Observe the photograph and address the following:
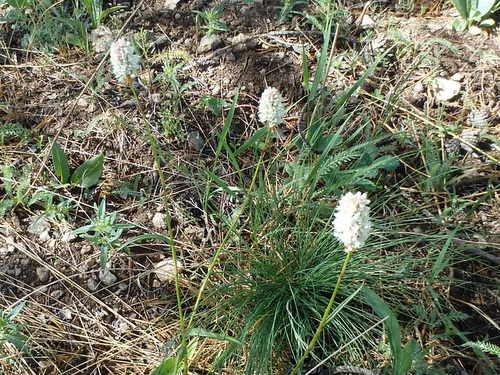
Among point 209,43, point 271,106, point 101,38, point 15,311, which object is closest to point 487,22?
point 209,43

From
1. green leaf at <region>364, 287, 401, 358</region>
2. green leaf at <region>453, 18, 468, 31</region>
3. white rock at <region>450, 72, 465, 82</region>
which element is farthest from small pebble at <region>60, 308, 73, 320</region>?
green leaf at <region>453, 18, 468, 31</region>

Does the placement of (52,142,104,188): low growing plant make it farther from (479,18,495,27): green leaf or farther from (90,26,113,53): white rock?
(479,18,495,27): green leaf

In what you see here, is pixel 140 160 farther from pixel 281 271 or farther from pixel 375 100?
pixel 375 100

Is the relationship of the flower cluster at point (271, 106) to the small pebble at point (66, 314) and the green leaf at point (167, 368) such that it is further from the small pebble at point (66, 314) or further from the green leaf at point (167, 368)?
the small pebble at point (66, 314)

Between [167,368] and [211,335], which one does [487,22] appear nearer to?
[211,335]

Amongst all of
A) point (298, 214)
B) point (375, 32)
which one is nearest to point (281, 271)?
point (298, 214)
